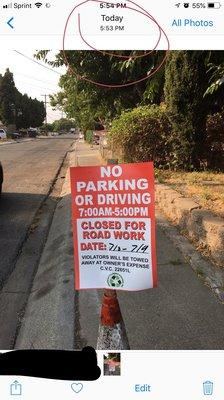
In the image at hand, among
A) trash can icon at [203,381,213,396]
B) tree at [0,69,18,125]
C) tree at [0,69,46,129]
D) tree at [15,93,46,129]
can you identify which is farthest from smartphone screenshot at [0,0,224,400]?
tree at [15,93,46,129]

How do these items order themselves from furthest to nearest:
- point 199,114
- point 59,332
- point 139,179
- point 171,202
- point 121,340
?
point 199,114 → point 171,202 → point 59,332 → point 121,340 → point 139,179

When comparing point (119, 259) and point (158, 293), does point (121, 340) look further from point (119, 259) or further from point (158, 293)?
point (158, 293)

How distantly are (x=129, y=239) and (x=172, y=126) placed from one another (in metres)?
8.12

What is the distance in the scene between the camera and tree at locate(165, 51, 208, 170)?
9.32m

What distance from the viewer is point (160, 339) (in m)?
3.26

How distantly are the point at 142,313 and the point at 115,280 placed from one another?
4.99ft

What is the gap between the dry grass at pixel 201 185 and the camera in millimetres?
6363

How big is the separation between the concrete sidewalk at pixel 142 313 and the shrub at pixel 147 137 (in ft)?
18.1

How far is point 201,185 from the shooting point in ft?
26.0

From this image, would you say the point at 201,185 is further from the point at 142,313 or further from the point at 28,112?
the point at 28,112

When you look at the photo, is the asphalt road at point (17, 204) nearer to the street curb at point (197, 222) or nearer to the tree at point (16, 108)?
the street curb at point (197, 222)

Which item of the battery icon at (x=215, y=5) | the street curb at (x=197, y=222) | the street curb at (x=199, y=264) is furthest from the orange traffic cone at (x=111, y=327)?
the street curb at (x=197, y=222)

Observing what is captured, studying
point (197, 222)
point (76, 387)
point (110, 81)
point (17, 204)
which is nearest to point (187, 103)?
point (110, 81)

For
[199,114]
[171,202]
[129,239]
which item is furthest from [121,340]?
[199,114]
